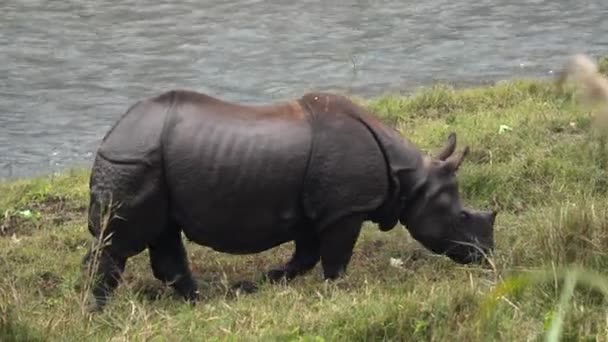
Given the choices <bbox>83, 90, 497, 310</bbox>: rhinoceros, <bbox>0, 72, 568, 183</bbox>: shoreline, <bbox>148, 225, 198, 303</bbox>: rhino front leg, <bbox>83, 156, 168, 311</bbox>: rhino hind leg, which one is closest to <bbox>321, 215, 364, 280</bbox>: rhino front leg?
<bbox>83, 90, 497, 310</bbox>: rhinoceros

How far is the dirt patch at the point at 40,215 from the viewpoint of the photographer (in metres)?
7.61

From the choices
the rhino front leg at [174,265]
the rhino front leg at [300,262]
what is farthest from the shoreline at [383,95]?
the rhino front leg at [300,262]

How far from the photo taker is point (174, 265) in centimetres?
608

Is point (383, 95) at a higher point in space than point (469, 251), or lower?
lower

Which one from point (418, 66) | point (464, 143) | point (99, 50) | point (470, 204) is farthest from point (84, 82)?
point (470, 204)

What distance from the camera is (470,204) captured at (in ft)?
23.9

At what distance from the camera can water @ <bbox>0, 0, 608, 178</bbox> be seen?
11250mm

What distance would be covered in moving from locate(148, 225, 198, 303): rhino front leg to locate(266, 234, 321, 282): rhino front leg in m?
0.43

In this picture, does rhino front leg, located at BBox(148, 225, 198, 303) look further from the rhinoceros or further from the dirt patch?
the dirt patch

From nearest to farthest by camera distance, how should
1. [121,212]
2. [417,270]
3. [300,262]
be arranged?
[121,212] < [417,270] < [300,262]

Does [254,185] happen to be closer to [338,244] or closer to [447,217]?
[338,244]

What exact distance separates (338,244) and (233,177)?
0.65 meters

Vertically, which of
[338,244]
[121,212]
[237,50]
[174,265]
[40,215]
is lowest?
[237,50]

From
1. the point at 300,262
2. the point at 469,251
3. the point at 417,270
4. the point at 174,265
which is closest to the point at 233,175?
the point at 174,265
